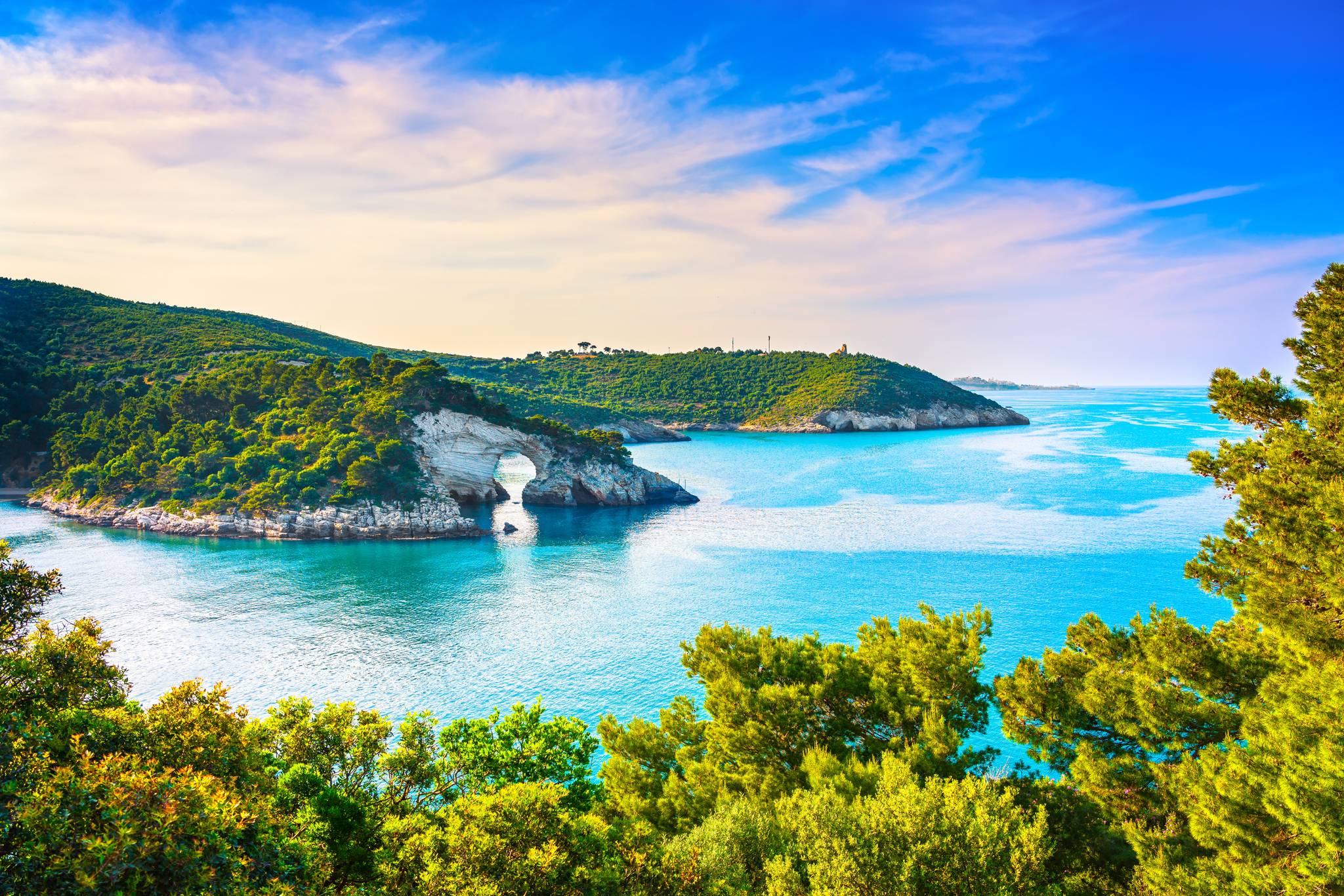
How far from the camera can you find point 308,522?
2194 inches

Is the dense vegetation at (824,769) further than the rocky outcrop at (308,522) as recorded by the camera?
A: No

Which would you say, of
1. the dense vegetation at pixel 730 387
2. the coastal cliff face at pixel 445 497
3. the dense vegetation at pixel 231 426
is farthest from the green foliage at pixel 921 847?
the dense vegetation at pixel 730 387

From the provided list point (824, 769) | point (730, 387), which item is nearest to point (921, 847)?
point (824, 769)

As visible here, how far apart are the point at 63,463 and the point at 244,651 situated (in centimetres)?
5577

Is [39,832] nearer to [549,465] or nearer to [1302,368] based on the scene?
[1302,368]

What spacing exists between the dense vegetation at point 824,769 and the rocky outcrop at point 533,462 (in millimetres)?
49863

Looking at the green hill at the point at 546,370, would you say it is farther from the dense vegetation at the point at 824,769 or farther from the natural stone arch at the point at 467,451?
the dense vegetation at the point at 824,769

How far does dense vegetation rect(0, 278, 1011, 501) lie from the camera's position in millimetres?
74812

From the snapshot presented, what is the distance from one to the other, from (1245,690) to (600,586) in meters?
35.9

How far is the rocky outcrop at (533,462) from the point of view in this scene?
215 ft

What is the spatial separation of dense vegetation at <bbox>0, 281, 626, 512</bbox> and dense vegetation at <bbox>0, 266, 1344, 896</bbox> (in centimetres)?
4807

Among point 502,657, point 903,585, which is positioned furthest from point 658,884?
point 903,585

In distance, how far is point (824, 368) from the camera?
187500 millimetres

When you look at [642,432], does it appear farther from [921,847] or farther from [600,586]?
[921,847]
